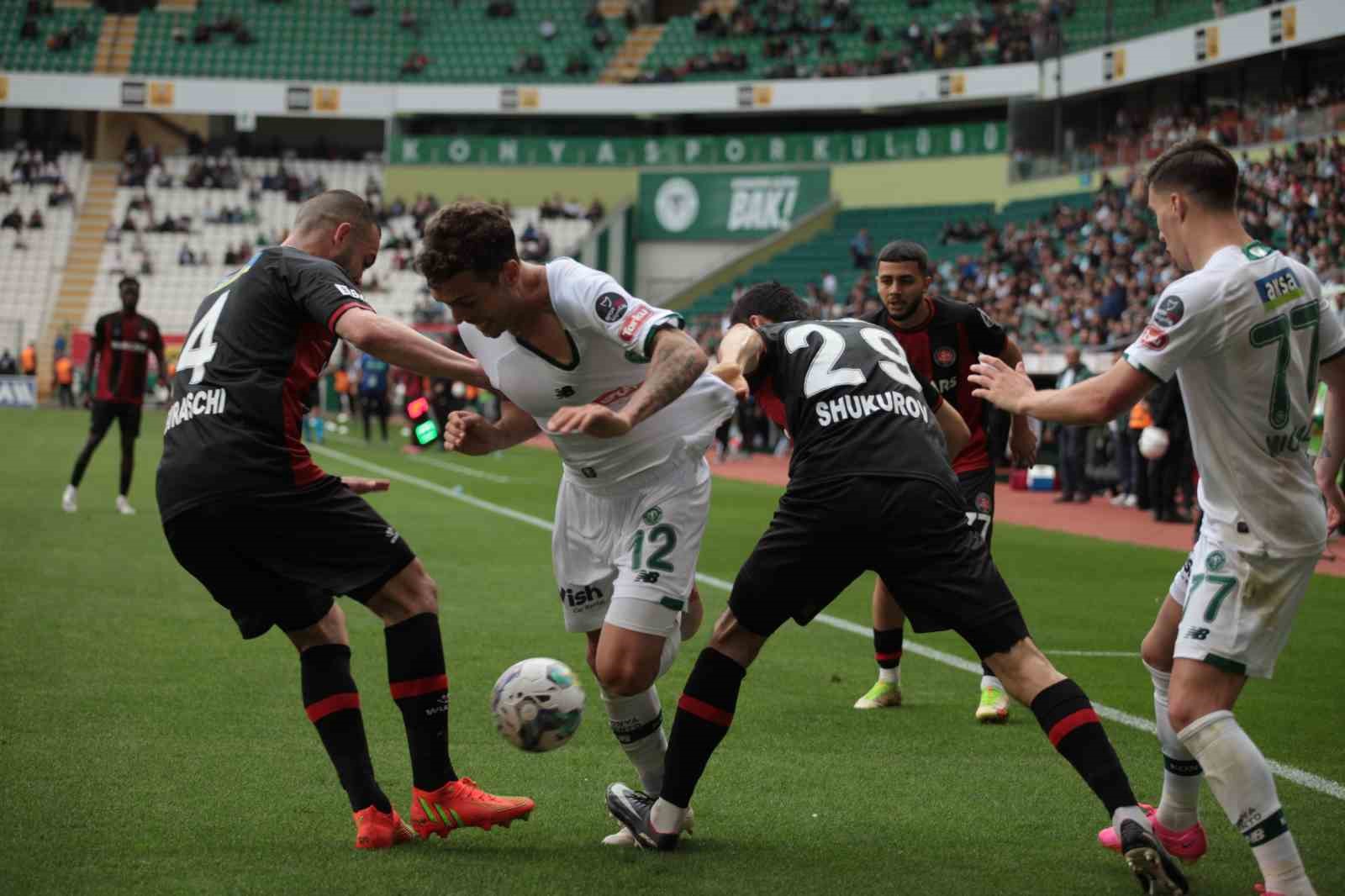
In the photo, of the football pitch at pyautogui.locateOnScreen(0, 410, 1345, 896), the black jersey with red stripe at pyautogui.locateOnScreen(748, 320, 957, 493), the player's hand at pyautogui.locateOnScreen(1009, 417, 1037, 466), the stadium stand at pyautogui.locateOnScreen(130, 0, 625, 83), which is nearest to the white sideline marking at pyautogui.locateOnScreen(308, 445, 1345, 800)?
the football pitch at pyautogui.locateOnScreen(0, 410, 1345, 896)

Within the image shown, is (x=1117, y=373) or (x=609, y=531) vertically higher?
(x=1117, y=373)

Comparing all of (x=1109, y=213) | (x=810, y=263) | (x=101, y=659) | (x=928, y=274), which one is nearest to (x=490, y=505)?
(x=101, y=659)

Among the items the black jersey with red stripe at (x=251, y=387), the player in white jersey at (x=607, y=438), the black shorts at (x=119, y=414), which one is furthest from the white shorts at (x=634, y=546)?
the black shorts at (x=119, y=414)

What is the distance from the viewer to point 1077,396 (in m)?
4.59

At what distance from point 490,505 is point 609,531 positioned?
14.9m

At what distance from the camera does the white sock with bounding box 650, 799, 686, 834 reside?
17.5 feet

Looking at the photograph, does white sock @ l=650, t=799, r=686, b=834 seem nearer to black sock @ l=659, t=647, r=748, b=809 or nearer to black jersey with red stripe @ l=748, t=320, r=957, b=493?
black sock @ l=659, t=647, r=748, b=809

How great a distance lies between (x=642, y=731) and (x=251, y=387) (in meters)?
1.83

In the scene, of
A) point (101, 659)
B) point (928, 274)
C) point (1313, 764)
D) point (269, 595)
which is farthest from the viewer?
point (101, 659)

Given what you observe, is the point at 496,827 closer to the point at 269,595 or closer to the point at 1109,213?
the point at 269,595

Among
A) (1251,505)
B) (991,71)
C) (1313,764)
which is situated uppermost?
(991,71)

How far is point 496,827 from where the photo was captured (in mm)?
5699

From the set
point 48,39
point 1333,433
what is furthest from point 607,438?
point 48,39

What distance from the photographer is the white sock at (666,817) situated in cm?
534
